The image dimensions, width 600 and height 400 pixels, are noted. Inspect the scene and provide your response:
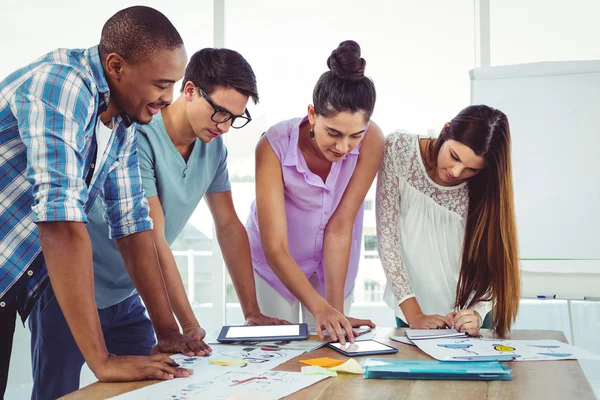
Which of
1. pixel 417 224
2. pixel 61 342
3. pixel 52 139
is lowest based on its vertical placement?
pixel 61 342

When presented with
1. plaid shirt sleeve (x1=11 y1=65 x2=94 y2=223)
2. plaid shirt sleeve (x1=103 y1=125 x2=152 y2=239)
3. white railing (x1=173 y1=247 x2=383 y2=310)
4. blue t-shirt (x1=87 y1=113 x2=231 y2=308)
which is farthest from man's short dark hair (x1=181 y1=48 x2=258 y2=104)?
white railing (x1=173 y1=247 x2=383 y2=310)

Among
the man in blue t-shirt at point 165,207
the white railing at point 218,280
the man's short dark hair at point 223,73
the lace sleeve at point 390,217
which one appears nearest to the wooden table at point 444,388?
the man in blue t-shirt at point 165,207

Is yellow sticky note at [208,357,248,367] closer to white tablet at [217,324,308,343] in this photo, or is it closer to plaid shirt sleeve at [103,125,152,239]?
white tablet at [217,324,308,343]

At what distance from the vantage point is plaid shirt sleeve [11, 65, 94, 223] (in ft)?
3.53

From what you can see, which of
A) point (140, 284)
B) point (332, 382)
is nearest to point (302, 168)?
point (140, 284)

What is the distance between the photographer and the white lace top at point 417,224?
1.90m

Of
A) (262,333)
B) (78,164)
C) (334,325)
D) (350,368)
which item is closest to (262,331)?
(262,333)

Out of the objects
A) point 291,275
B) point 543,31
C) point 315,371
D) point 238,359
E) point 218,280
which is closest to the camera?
point 315,371

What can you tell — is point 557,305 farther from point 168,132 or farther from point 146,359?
point 146,359

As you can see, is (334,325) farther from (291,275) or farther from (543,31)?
(543,31)

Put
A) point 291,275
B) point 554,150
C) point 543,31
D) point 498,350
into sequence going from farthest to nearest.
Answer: point 543,31, point 554,150, point 291,275, point 498,350

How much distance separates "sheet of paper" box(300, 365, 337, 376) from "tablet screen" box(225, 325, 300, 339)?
30 centimetres

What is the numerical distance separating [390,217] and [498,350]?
0.60 m

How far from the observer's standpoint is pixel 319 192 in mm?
1919
